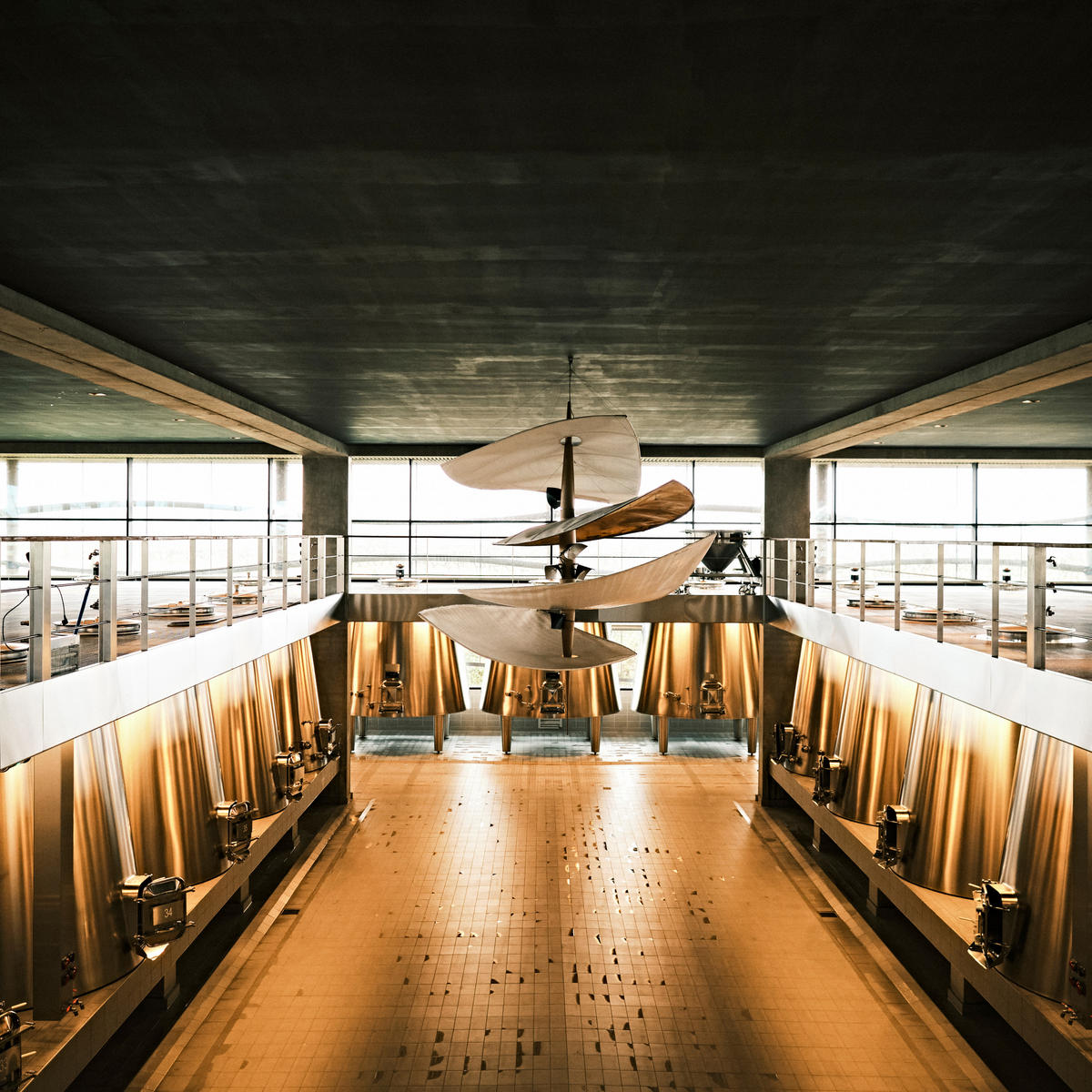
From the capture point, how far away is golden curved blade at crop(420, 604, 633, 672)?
4199mm

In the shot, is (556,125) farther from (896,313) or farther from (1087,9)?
(896,313)

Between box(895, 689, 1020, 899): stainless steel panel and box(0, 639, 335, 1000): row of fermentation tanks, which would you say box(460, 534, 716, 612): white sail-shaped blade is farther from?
box(895, 689, 1020, 899): stainless steel panel

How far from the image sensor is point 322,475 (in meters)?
12.2

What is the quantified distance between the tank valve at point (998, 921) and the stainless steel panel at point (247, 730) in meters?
6.54

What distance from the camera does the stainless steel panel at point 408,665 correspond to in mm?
12180

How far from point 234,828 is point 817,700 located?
723 cm

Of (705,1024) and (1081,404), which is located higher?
(1081,404)

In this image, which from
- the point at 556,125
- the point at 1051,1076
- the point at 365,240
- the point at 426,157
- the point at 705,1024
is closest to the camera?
the point at 556,125

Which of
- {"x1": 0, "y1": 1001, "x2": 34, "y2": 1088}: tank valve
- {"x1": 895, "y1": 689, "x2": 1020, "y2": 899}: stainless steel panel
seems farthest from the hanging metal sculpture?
{"x1": 895, "y1": 689, "x2": 1020, "y2": 899}: stainless steel panel

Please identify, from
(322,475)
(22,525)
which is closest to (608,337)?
(322,475)

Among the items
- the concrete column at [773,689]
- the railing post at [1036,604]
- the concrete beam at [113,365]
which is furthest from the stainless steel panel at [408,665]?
the railing post at [1036,604]

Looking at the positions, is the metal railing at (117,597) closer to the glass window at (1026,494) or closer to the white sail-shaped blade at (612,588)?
the white sail-shaped blade at (612,588)

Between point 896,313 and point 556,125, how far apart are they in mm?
3270

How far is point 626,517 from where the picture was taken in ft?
13.1
